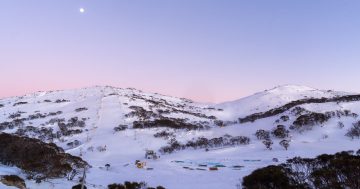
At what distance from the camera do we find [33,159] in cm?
6694

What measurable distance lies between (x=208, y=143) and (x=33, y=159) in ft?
243

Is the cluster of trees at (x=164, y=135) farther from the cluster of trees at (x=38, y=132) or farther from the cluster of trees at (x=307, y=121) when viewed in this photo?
the cluster of trees at (x=307, y=121)

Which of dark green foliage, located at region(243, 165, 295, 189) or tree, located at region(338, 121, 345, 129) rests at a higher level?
tree, located at region(338, 121, 345, 129)

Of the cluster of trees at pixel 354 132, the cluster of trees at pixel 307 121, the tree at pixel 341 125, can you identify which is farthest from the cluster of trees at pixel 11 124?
the cluster of trees at pixel 354 132

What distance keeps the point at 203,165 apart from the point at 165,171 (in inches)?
442

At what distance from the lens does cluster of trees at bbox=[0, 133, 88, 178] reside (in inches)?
2430

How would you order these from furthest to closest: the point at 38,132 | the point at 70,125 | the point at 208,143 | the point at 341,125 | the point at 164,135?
the point at 70,125 → the point at 38,132 → the point at 164,135 → the point at 208,143 → the point at 341,125

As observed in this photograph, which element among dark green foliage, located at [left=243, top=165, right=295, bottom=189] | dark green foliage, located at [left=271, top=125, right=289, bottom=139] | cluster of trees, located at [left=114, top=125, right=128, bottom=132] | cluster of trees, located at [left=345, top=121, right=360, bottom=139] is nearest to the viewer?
dark green foliage, located at [left=243, top=165, right=295, bottom=189]

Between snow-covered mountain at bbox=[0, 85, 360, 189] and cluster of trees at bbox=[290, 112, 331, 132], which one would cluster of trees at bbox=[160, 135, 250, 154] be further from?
cluster of trees at bbox=[290, 112, 331, 132]

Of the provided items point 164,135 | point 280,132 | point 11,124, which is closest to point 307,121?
Result: point 280,132

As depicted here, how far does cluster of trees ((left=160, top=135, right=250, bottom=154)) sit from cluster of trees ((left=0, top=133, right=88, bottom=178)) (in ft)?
162

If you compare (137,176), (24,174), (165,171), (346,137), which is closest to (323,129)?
(346,137)

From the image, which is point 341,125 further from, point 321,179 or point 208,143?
point 321,179

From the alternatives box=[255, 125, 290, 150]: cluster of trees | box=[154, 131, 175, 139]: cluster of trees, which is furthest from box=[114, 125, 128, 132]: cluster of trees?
box=[255, 125, 290, 150]: cluster of trees
